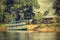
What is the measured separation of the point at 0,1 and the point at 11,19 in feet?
1.17

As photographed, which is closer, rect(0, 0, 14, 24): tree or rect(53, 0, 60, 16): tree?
rect(53, 0, 60, 16): tree

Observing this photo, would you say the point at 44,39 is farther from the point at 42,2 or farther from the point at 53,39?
the point at 42,2

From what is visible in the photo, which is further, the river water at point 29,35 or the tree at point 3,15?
the tree at point 3,15

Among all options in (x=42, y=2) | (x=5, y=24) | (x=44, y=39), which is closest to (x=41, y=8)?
(x=42, y=2)

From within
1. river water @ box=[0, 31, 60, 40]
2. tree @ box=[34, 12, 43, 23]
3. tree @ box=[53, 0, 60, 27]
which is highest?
tree @ box=[53, 0, 60, 27]

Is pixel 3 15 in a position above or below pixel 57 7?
below

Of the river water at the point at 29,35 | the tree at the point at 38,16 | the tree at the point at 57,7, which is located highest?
the tree at the point at 57,7

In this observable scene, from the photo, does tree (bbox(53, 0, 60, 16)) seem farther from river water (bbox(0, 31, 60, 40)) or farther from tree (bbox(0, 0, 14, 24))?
tree (bbox(0, 0, 14, 24))

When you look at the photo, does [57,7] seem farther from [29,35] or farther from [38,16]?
[29,35]

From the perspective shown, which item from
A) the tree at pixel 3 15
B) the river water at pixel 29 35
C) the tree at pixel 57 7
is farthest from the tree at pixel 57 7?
the tree at pixel 3 15

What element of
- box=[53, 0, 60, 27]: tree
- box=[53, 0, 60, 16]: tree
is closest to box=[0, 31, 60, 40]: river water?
box=[53, 0, 60, 27]: tree

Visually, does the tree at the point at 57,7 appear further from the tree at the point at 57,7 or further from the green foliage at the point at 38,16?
the green foliage at the point at 38,16

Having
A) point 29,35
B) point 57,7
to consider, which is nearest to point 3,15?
point 29,35

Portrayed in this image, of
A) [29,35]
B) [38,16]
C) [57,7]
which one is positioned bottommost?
[29,35]
